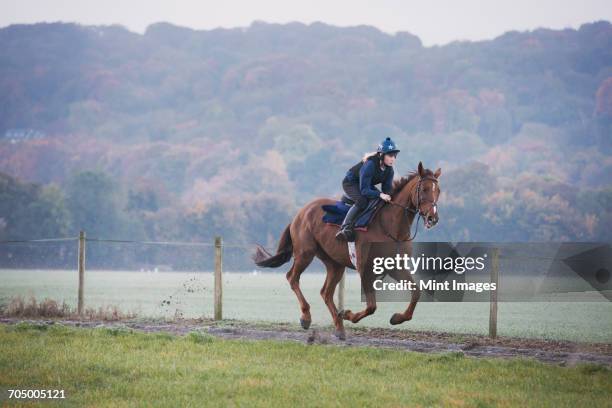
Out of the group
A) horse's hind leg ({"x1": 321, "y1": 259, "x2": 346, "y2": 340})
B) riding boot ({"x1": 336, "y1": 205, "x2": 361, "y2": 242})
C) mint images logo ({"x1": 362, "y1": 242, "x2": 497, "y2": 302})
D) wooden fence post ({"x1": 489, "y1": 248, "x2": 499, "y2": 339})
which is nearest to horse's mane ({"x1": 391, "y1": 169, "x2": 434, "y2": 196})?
riding boot ({"x1": 336, "y1": 205, "x2": 361, "y2": 242})

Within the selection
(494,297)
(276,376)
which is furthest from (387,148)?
(276,376)

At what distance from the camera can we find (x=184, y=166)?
7244 inches

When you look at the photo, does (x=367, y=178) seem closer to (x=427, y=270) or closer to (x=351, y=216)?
(x=351, y=216)

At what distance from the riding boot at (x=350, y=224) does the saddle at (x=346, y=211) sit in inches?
3.0

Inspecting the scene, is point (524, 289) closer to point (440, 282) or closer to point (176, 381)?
point (440, 282)

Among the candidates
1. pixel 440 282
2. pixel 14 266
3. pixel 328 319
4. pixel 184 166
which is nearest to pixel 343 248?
A: pixel 440 282

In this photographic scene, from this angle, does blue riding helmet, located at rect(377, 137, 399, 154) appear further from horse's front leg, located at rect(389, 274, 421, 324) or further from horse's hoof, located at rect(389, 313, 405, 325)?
horse's hoof, located at rect(389, 313, 405, 325)

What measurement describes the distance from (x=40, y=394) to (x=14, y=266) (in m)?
86.9

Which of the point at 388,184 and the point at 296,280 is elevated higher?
the point at 388,184

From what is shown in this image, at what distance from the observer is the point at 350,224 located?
14.9m

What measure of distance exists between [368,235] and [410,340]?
7.57ft

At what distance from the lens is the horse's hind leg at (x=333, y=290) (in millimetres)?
15555

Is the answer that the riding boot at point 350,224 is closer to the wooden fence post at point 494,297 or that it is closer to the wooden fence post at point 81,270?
the wooden fence post at point 494,297

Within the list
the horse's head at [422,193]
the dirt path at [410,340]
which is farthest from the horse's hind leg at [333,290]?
the horse's head at [422,193]
